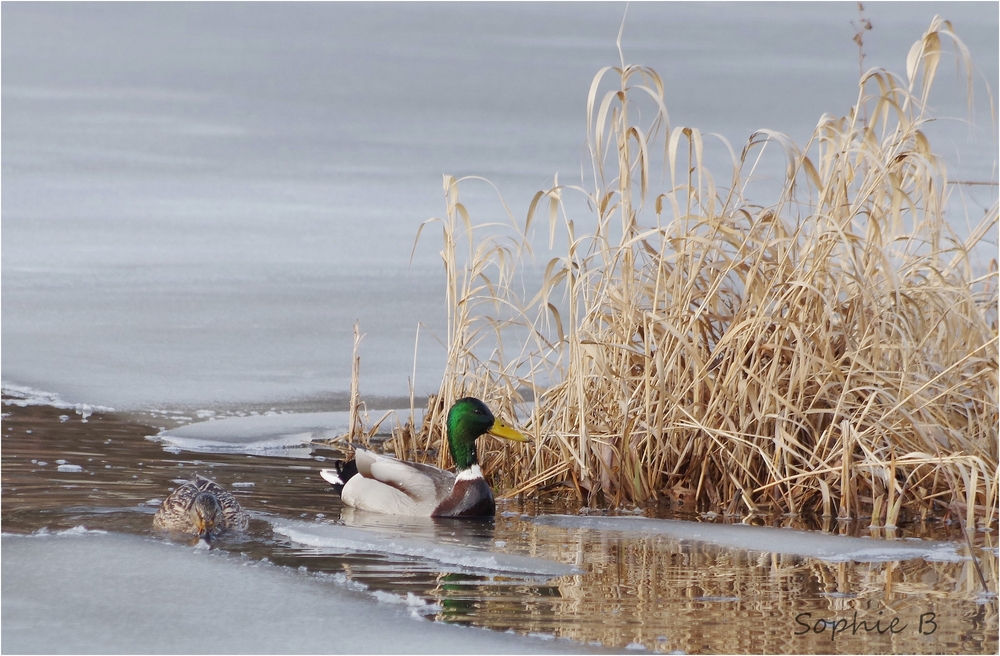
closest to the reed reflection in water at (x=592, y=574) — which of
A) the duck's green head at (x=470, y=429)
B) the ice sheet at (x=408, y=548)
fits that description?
the ice sheet at (x=408, y=548)

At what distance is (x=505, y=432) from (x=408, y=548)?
984 millimetres

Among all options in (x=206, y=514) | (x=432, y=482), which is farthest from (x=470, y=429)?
(x=206, y=514)

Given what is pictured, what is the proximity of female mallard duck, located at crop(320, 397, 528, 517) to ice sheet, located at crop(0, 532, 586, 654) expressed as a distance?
0.96m

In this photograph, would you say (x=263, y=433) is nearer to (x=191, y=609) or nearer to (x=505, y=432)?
(x=505, y=432)

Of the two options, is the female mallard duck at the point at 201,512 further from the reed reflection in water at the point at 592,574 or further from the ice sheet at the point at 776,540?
the ice sheet at the point at 776,540

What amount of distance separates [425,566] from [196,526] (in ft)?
2.53

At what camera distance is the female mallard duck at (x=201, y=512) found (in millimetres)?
4113

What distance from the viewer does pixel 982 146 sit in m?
17.0

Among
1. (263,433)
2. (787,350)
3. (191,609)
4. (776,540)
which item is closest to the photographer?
(191,609)

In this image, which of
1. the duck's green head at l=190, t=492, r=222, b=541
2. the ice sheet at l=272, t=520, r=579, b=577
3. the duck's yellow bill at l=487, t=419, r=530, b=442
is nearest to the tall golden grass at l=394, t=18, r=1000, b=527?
the duck's yellow bill at l=487, t=419, r=530, b=442

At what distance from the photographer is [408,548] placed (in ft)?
13.5

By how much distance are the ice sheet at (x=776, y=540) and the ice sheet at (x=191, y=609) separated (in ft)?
3.99

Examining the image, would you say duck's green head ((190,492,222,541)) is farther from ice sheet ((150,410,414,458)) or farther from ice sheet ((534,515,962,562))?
ice sheet ((150,410,414,458))

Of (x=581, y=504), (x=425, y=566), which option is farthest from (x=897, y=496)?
(x=425, y=566)
